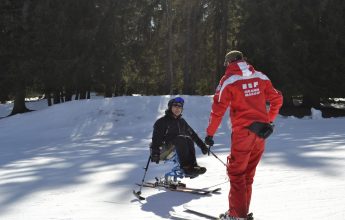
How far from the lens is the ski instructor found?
4988 millimetres

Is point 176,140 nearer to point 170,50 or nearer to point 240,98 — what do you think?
point 240,98

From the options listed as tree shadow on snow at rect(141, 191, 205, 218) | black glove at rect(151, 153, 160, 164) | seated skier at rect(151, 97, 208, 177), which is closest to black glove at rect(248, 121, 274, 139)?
tree shadow on snow at rect(141, 191, 205, 218)

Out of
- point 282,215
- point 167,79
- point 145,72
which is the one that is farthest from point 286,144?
point 145,72

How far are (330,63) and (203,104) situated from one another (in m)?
5.85

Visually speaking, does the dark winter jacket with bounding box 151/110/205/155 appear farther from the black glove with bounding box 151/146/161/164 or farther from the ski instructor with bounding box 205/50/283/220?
the ski instructor with bounding box 205/50/283/220

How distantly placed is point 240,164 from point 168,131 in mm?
2329

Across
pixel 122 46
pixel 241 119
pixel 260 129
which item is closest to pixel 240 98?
pixel 241 119

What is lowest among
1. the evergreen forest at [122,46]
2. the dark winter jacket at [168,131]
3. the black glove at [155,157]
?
the black glove at [155,157]

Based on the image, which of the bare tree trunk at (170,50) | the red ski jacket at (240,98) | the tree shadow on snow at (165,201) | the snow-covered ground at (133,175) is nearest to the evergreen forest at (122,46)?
the bare tree trunk at (170,50)

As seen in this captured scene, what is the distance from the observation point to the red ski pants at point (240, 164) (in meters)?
4.98

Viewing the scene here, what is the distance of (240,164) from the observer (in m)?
5.02

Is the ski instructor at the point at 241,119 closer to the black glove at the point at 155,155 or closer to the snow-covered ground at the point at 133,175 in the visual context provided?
the snow-covered ground at the point at 133,175

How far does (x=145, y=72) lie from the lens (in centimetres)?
3547

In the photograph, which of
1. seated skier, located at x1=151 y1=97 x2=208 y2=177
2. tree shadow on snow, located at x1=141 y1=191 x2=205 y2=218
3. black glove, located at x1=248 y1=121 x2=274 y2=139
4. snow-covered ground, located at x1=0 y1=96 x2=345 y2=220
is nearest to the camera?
black glove, located at x1=248 y1=121 x2=274 y2=139
